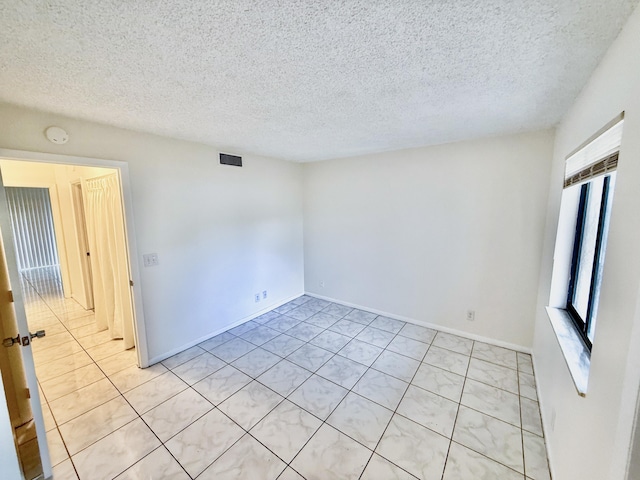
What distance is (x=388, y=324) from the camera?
3.38 metres

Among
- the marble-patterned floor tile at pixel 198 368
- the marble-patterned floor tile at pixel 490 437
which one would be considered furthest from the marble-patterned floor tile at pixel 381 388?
the marble-patterned floor tile at pixel 198 368

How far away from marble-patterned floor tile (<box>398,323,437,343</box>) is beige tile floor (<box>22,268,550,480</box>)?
0.02 meters

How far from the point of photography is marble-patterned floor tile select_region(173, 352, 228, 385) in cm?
238

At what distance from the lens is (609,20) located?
983 millimetres

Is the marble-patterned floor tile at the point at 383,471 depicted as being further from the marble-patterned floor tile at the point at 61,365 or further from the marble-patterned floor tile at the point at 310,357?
the marble-patterned floor tile at the point at 61,365

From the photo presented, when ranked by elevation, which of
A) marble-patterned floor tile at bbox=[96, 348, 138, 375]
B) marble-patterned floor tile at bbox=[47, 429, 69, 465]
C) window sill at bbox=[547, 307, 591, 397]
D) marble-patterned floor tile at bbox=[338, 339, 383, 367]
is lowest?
marble-patterned floor tile at bbox=[47, 429, 69, 465]

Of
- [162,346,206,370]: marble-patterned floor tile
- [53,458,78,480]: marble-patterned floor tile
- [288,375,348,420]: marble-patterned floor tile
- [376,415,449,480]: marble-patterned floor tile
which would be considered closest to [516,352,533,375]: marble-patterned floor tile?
[376,415,449,480]: marble-patterned floor tile

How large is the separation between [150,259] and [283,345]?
65.9 inches

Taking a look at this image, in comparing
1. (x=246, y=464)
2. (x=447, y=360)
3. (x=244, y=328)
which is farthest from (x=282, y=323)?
(x=447, y=360)

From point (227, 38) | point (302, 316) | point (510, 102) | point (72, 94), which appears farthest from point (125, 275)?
point (510, 102)

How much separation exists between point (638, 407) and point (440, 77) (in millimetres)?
1573

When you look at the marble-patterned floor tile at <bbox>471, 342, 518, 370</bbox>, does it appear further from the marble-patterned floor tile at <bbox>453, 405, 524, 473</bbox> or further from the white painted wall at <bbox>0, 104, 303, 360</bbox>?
the white painted wall at <bbox>0, 104, 303, 360</bbox>

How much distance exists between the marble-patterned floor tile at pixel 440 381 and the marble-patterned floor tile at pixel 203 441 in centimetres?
157

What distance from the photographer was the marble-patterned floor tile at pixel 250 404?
A: 1909 mm
